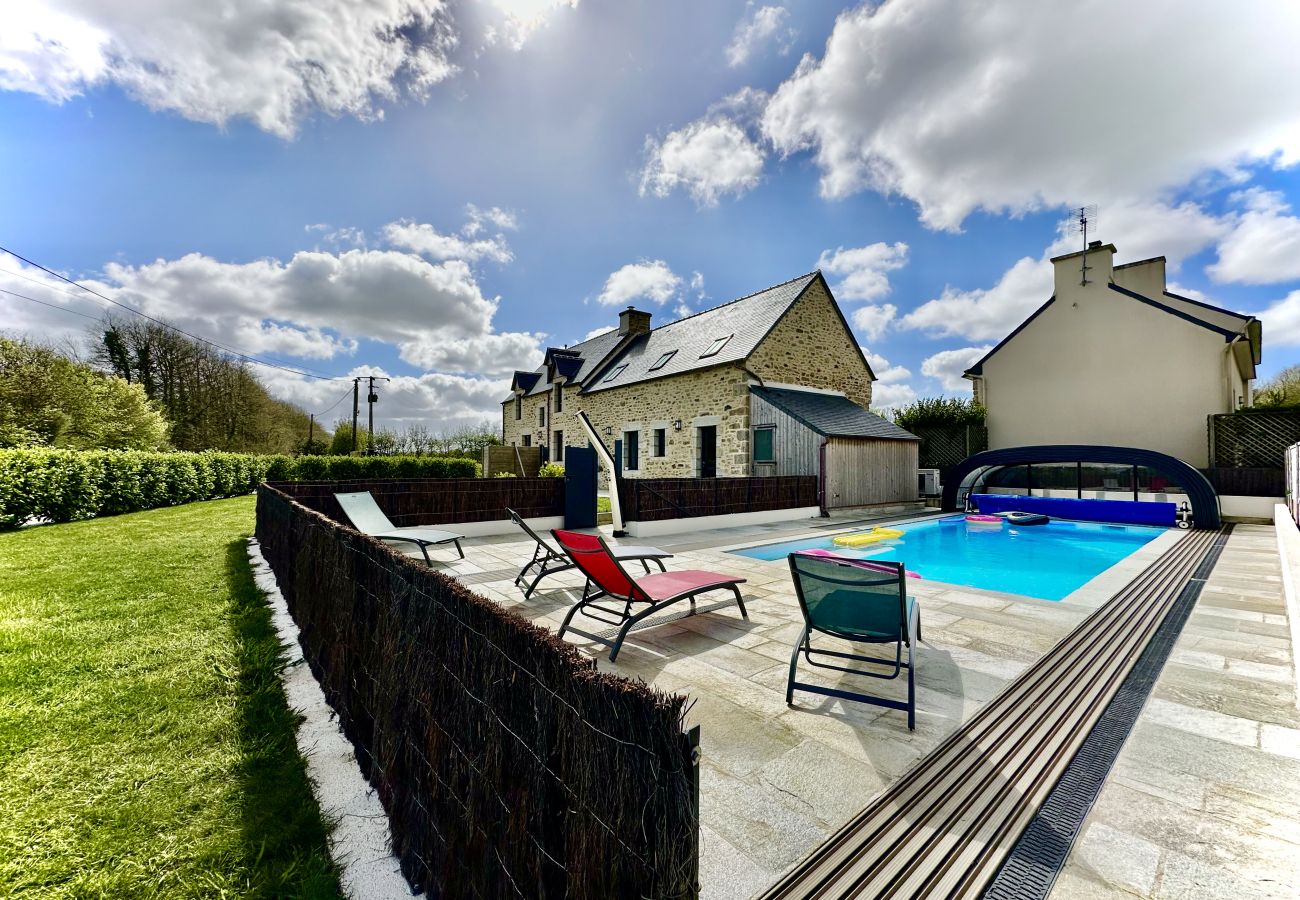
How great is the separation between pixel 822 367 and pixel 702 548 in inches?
523

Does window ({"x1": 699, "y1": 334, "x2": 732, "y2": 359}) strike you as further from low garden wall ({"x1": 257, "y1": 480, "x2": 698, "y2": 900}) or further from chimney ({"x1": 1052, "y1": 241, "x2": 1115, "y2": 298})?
low garden wall ({"x1": 257, "y1": 480, "x2": 698, "y2": 900})

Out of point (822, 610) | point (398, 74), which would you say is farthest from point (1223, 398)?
point (398, 74)

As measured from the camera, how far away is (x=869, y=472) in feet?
53.2

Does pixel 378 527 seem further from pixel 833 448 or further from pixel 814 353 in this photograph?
pixel 814 353

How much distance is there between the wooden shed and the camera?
49.5 feet

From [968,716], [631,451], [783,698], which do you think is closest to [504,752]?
[783,698]

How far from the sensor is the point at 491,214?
13680 mm

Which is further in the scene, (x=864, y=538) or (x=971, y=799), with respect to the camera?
(x=864, y=538)

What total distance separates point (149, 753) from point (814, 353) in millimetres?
19724

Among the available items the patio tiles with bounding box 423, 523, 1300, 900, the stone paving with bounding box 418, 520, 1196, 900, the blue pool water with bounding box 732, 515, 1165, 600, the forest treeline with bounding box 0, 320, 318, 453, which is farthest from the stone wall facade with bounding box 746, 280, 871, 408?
the forest treeline with bounding box 0, 320, 318, 453

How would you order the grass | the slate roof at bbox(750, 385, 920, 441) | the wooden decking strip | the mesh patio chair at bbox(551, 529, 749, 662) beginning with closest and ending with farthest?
1. the wooden decking strip
2. the grass
3. the mesh patio chair at bbox(551, 529, 749, 662)
4. the slate roof at bbox(750, 385, 920, 441)

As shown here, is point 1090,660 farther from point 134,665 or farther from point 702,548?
point 134,665

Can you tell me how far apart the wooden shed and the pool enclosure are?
5.93ft

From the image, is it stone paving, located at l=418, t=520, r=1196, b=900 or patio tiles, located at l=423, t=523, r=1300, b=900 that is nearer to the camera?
patio tiles, located at l=423, t=523, r=1300, b=900
